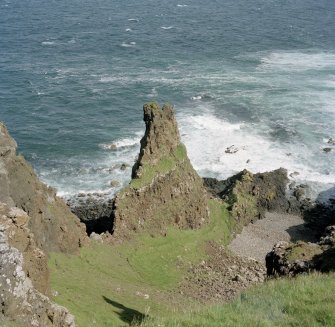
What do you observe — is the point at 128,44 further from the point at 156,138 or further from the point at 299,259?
the point at 299,259

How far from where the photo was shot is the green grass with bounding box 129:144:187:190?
56.4 m

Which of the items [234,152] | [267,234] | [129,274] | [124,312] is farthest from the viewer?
[234,152]

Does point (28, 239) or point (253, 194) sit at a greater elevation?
point (28, 239)

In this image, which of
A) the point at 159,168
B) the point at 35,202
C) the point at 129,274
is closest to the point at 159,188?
the point at 159,168

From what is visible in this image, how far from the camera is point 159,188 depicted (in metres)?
57.9

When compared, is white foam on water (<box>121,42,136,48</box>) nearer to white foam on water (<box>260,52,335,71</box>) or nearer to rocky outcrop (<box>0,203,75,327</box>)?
white foam on water (<box>260,52,335,71</box>)

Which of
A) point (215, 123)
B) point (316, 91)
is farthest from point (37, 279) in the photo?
point (316, 91)

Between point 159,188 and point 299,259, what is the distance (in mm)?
23955

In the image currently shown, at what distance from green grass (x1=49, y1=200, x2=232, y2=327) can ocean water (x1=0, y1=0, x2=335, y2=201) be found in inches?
1032

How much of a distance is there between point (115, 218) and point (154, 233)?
19.1 feet

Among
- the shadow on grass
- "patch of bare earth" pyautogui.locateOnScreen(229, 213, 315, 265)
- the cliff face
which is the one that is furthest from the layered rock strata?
"patch of bare earth" pyautogui.locateOnScreen(229, 213, 315, 265)

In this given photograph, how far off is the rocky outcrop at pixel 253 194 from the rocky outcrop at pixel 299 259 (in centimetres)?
2838

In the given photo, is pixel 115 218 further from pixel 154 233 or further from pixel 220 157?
pixel 220 157

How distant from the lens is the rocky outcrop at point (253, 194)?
7131 cm
